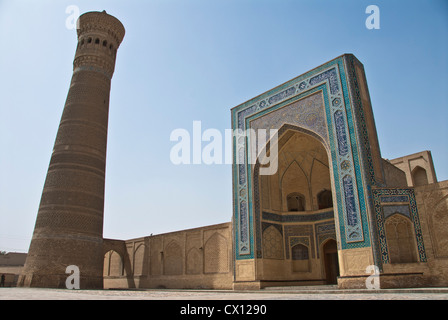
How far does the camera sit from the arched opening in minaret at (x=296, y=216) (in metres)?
9.88

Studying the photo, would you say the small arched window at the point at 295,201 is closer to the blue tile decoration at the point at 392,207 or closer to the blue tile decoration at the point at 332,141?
the blue tile decoration at the point at 332,141

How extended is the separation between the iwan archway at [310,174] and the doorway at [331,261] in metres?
0.28

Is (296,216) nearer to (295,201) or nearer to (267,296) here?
(295,201)

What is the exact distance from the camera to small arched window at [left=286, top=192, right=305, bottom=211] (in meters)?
11.3

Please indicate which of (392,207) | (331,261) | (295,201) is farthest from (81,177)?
(392,207)

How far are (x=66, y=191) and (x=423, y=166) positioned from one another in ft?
44.2

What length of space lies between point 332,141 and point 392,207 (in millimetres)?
1941

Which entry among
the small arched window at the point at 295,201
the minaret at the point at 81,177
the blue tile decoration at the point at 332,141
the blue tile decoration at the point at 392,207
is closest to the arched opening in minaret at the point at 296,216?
the small arched window at the point at 295,201

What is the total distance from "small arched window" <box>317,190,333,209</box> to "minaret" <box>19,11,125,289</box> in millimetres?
7986

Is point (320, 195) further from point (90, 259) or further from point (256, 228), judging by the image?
point (90, 259)

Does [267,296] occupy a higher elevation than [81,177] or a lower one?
lower

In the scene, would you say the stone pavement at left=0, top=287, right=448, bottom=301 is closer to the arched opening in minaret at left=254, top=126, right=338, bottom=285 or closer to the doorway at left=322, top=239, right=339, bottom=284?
the arched opening in minaret at left=254, top=126, right=338, bottom=285

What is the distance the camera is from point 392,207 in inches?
285

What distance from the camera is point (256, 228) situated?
9609mm
